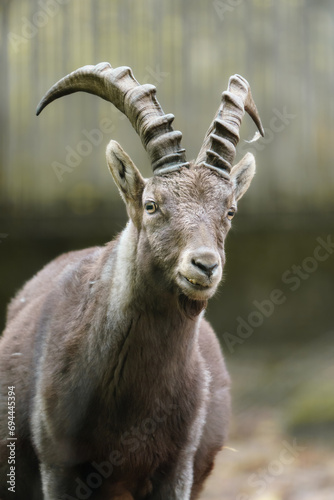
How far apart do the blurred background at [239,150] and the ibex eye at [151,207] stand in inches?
247

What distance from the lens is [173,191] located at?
529 centimetres

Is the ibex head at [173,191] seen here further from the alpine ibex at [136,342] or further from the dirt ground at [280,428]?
the dirt ground at [280,428]

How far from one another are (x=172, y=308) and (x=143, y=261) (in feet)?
1.36

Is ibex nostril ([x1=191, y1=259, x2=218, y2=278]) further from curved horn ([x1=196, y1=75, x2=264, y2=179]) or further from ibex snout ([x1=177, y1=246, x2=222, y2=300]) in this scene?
curved horn ([x1=196, y1=75, x2=264, y2=179])

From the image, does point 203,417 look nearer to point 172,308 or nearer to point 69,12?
point 172,308

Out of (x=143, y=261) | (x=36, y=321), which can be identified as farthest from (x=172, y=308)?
(x=36, y=321)

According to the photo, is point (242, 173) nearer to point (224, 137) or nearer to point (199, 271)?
point (224, 137)

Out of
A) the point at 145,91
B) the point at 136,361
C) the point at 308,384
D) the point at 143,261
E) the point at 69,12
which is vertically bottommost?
the point at 308,384

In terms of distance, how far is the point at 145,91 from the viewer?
5617 mm

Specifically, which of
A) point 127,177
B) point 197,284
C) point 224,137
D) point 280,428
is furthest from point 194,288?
point 280,428

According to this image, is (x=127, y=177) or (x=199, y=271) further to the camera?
(x=127, y=177)

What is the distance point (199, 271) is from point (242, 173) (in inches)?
66.9

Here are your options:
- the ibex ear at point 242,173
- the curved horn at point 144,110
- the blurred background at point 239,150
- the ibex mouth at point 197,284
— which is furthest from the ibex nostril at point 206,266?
the blurred background at point 239,150

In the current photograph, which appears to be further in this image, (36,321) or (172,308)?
(36,321)
